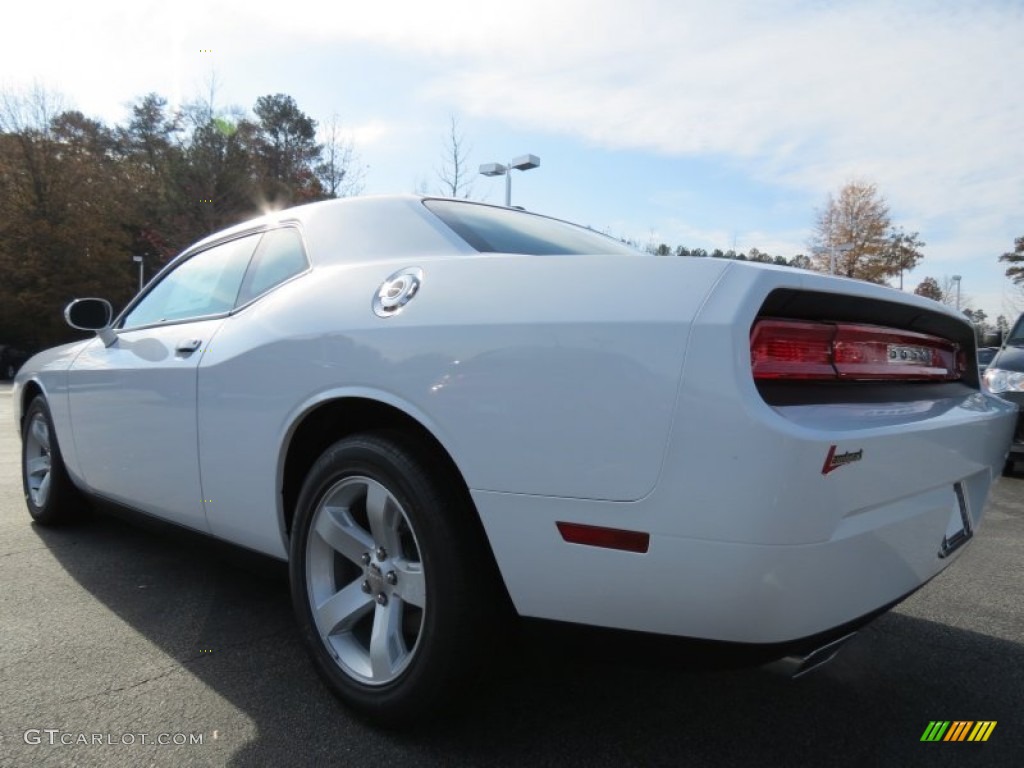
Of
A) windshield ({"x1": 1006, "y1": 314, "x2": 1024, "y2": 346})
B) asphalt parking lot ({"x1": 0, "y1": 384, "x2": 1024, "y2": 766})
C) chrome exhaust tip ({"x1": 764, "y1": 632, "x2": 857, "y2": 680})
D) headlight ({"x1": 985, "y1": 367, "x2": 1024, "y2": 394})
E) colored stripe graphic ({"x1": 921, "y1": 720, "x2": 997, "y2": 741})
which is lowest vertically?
asphalt parking lot ({"x1": 0, "y1": 384, "x2": 1024, "y2": 766})

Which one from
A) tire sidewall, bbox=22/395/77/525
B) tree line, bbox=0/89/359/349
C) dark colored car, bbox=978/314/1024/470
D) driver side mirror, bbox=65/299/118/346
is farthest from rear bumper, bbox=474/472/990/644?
tree line, bbox=0/89/359/349

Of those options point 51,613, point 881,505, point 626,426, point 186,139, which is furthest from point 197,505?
point 186,139

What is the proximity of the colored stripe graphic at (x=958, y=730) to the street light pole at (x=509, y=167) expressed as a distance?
15.9 m

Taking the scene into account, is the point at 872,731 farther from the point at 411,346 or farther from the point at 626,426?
the point at 411,346

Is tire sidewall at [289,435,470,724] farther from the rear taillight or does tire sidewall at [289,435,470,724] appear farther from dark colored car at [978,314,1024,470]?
dark colored car at [978,314,1024,470]

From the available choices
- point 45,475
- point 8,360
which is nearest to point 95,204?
point 8,360

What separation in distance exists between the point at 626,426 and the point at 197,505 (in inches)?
70.8

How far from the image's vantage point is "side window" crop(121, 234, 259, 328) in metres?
2.84

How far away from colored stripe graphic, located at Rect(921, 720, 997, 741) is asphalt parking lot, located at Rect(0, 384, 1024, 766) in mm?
29

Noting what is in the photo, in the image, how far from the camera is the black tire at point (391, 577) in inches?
69.1

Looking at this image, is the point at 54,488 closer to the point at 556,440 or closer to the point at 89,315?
the point at 89,315

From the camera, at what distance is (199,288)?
3.12 meters

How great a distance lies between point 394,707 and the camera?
1.86m

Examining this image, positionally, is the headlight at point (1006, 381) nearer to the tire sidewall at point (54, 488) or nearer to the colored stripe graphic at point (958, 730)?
the colored stripe graphic at point (958, 730)
